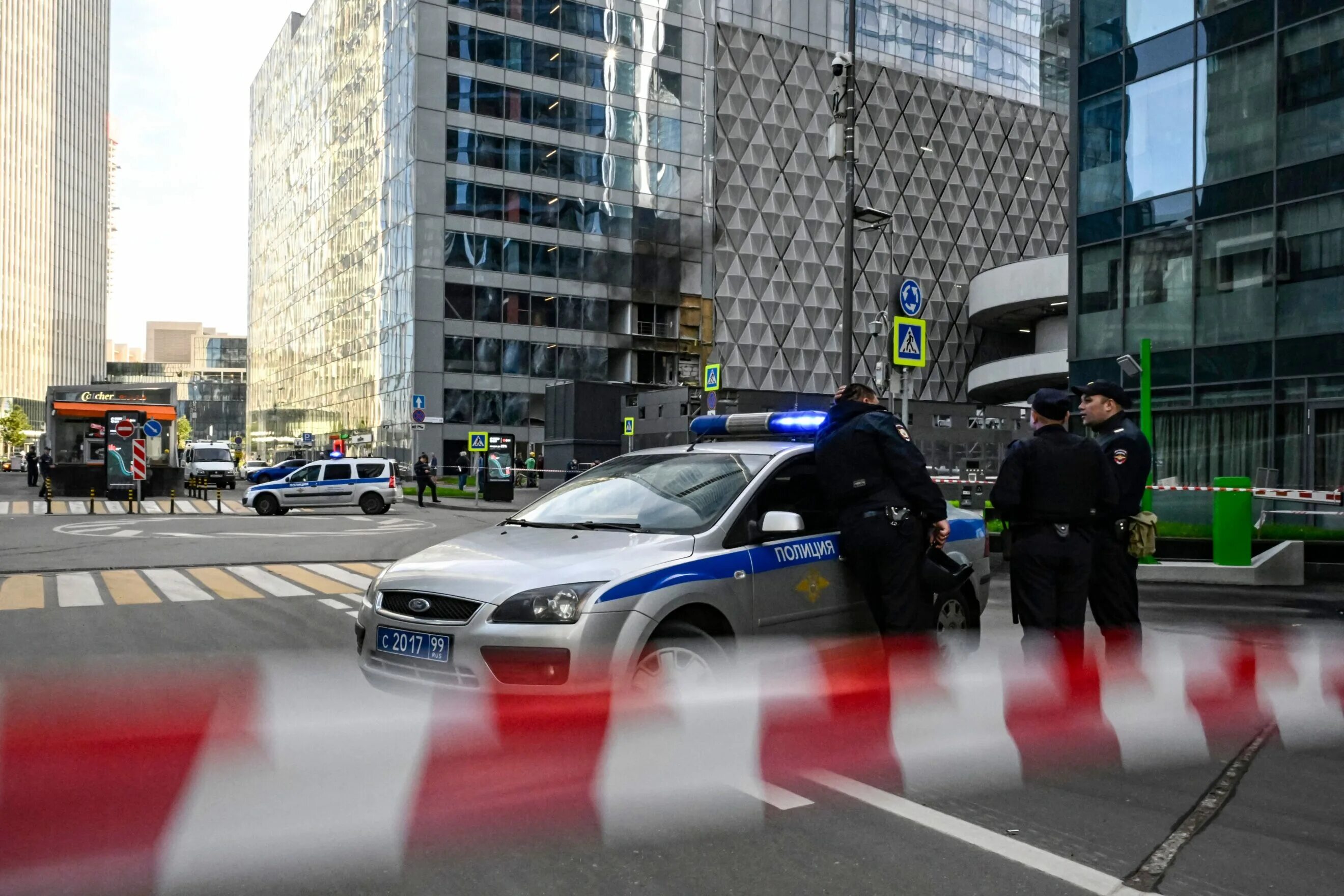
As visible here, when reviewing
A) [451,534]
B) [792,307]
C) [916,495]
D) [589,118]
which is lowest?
[451,534]

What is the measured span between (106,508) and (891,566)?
2826 centimetres

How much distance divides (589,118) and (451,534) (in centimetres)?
4336

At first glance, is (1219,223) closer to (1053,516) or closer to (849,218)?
(849,218)

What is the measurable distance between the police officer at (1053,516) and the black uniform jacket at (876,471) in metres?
0.60

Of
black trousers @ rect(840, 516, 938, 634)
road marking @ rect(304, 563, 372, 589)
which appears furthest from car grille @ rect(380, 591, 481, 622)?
road marking @ rect(304, 563, 372, 589)

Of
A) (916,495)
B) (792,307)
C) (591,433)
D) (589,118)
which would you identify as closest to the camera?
(916,495)

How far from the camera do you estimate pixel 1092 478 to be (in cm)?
635

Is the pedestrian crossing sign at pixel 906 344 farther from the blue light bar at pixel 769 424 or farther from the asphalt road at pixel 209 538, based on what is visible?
the asphalt road at pixel 209 538

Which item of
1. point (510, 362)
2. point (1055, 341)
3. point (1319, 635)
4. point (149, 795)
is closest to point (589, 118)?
point (510, 362)

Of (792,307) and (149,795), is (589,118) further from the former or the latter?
(149,795)

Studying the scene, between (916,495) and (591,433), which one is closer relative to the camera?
(916,495)

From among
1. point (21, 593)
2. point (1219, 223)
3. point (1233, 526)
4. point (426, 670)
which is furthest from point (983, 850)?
point (1219, 223)

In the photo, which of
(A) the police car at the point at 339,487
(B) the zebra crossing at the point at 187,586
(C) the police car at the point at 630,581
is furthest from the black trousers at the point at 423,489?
(C) the police car at the point at 630,581

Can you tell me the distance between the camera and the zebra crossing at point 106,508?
89.5 ft
